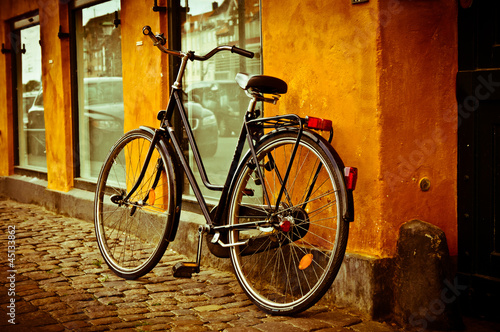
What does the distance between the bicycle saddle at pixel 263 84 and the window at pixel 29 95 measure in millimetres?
6188

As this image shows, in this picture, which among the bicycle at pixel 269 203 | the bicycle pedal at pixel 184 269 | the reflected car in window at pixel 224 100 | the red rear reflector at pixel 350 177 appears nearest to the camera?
the red rear reflector at pixel 350 177

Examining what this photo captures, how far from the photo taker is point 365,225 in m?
3.92

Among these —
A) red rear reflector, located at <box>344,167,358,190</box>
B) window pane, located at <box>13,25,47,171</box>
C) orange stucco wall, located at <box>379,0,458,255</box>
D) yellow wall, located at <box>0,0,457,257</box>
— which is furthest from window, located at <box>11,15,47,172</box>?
red rear reflector, located at <box>344,167,358,190</box>

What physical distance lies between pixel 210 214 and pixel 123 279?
3.29ft

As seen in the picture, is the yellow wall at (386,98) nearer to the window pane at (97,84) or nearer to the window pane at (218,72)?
the window pane at (218,72)

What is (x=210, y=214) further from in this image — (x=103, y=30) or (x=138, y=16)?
(x=103, y=30)

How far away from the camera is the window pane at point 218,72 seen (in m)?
5.38

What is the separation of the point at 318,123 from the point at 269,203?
56 cm

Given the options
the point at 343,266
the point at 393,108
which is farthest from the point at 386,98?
the point at 343,266

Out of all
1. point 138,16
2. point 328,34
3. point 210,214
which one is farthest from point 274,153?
point 138,16

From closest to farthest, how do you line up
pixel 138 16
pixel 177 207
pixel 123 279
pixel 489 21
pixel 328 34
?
1. pixel 489 21
2. pixel 328 34
3. pixel 177 207
4. pixel 123 279
5. pixel 138 16

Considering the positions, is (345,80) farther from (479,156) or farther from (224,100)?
(224,100)

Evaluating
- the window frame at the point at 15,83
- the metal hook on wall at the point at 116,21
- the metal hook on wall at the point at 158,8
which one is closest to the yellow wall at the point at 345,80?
the metal hook on wall at the point at 158,8

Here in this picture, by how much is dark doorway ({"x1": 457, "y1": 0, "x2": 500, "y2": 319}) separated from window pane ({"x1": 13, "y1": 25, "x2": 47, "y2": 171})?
6992 mm
